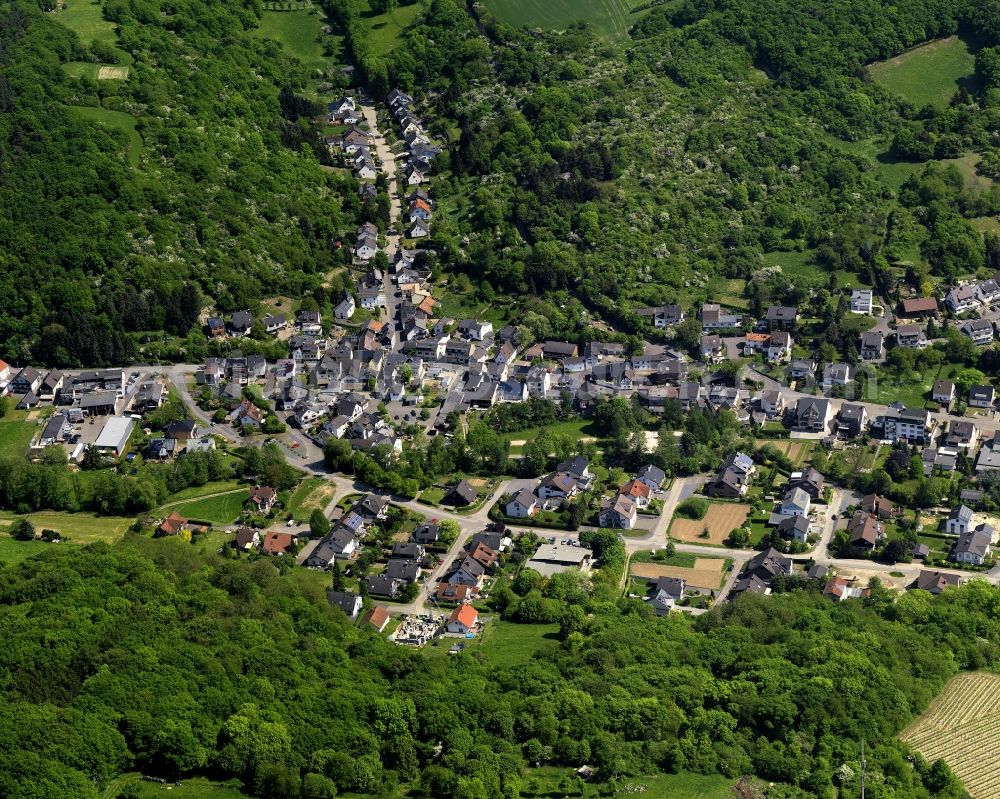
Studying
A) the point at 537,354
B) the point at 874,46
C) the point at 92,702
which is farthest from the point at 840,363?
the point at 92,702

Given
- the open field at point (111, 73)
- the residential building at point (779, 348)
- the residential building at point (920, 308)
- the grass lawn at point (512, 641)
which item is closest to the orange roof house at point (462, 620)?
the grass lawn at point (512, 641)

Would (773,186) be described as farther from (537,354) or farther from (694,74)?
(537,354)

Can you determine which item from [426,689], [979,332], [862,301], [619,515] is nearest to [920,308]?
[862,301]

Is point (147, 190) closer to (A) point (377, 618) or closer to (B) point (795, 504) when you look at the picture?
(A) point (377, 618)

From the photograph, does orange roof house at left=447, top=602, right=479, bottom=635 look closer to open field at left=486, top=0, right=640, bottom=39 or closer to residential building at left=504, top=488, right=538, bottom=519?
residential building at left=504, top=488, right=538, bottom=519

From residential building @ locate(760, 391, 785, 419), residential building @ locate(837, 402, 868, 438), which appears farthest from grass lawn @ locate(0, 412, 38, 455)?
residential building @ locate(837, 402, 868, 438)

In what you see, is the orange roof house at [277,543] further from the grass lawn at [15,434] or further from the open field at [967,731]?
the open field at [967,731]

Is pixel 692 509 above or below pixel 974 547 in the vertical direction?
above
